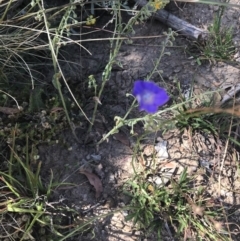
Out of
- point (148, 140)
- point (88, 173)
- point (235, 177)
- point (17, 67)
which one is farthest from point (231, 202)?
point (17, 67)

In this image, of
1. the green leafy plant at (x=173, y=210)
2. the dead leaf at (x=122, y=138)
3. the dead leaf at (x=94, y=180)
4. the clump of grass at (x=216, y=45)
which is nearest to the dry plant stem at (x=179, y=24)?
the clump of grass at (x=216, y=45)

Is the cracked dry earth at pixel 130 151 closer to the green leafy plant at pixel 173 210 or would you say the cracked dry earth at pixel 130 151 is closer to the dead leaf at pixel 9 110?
the green leafy plant at pixel 173 210

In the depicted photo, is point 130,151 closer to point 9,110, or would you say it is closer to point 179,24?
point 9,110

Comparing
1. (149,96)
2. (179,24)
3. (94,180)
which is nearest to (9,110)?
(94,180)

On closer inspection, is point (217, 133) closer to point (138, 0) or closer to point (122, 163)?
point (122, 163)

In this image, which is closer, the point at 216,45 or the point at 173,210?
the point at 173,210

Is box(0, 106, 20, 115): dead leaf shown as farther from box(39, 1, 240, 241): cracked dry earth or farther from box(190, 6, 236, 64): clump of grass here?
box(190, 6, 236, 64): clump of grass
